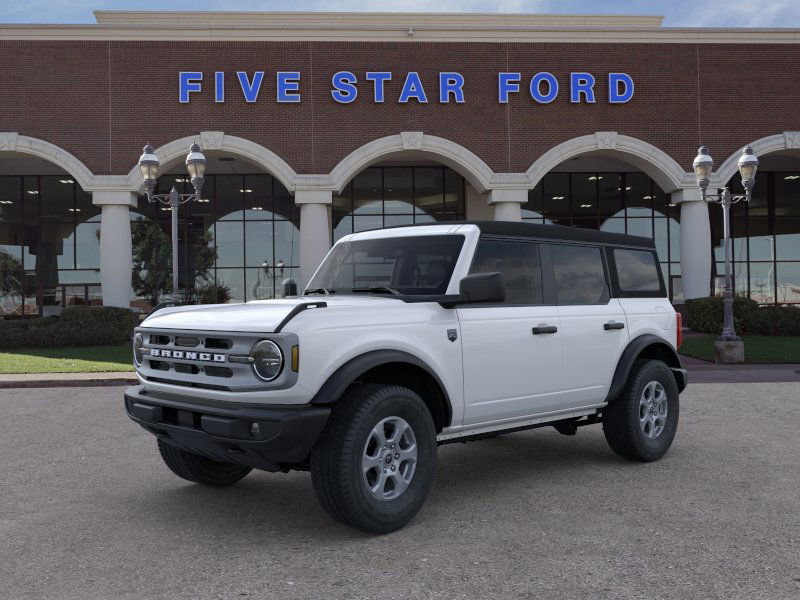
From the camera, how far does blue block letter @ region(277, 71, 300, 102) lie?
78.3ft

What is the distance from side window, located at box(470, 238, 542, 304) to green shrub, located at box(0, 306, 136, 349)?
18.5 metres

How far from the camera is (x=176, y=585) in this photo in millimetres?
3699

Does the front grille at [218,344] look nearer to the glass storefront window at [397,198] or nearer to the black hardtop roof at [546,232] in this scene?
the black hardtop roof at [546,232]

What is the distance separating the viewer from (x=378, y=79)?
24109mm

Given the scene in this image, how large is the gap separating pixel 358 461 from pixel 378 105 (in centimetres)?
2136

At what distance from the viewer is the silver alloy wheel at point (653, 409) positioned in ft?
21.0

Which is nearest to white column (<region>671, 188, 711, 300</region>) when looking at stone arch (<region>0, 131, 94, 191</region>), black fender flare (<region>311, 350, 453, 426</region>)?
stone arch (<region>0, 131, 94, 191</region>)

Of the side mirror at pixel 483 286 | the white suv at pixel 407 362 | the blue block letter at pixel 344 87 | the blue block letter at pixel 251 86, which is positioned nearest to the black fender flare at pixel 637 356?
the white suv at pixel 407 362

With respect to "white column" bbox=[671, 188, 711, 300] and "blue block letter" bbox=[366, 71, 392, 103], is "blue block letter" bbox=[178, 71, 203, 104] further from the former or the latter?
"white column" bbox=[671, 188, 711, 300]

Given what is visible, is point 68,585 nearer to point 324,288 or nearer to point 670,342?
point 324,288

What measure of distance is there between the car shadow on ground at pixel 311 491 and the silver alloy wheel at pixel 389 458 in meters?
0.35

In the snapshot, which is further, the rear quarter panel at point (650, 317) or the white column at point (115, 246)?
the white column at point (115, 246)

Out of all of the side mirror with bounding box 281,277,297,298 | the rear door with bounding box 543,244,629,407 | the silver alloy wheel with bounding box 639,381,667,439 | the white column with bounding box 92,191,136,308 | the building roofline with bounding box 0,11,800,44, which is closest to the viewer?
the rear door with bounding box 543,244,629,407

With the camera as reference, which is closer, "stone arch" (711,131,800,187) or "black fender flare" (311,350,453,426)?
"black fender flare" (311,350,453,426)
